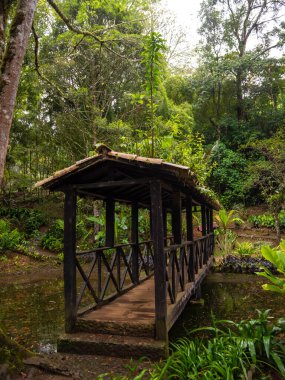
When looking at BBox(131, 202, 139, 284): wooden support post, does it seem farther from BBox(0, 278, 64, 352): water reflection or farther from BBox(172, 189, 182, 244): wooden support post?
BBox(172, 189, 182, 244): wooden support post

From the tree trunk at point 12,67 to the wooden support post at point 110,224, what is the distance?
295 cm

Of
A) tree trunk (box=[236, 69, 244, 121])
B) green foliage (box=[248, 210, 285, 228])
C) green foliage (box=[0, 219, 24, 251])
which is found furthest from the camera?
tree trunk (box=[236, 69, 244, 121])

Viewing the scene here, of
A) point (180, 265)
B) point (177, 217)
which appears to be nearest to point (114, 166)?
point (177, 217)

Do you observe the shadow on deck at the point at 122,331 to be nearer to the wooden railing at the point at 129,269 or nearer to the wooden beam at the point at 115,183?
Answer: the wooden railing at the point at 129,269

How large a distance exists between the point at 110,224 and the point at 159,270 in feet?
7.59

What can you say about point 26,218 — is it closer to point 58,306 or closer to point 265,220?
point 58,306

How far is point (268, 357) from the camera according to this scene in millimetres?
3893

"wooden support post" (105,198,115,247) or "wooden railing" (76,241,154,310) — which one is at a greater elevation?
"wooden support post" (105,198,115,247)

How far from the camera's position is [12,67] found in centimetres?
453

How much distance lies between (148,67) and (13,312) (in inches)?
252

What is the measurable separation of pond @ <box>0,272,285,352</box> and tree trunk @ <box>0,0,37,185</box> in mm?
3490

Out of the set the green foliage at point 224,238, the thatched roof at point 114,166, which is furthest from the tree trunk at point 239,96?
the thatched roof at point 114,166

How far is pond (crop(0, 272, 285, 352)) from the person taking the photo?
6.37m

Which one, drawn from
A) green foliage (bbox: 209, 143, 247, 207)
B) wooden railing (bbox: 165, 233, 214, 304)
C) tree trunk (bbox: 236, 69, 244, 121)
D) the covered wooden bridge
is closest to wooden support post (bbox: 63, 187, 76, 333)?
the covered wooden bridge
